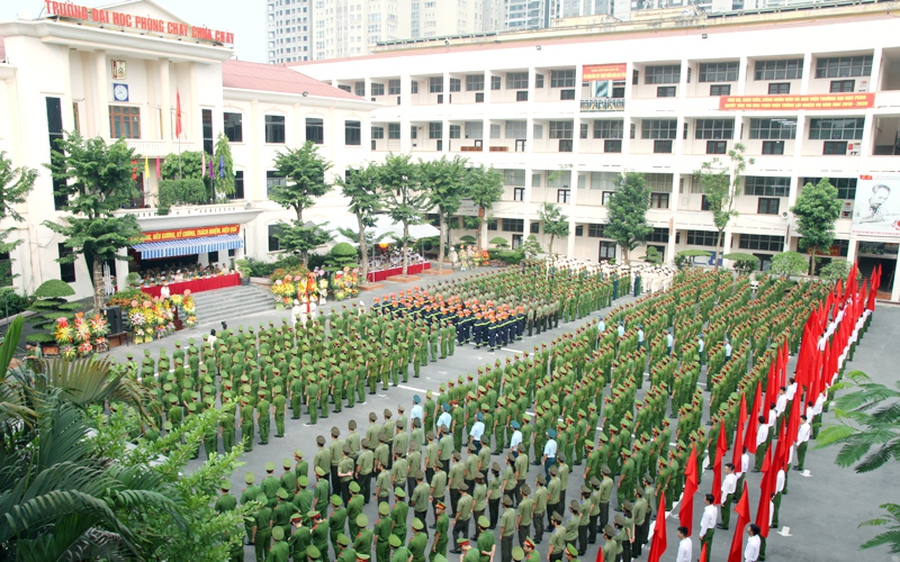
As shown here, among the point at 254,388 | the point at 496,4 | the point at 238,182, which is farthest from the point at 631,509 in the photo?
the point at 496,4

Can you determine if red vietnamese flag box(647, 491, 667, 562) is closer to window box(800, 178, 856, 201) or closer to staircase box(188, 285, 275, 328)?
staircase box(188, 285, 275, 328)

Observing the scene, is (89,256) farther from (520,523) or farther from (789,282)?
(789,282)

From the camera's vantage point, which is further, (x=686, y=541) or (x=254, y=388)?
(x=254, y=388)

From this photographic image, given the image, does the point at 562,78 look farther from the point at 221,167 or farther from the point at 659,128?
the point at 221,167

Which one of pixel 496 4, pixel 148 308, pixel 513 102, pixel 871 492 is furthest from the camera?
pixel 496 4

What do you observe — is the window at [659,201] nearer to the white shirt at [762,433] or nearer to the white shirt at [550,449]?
the white shirt at [762,433]

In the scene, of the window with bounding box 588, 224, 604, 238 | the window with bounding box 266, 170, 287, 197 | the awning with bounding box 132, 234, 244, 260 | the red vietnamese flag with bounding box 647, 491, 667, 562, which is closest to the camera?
the red vietnamese flag with bounding box 647, 491, 667, 562

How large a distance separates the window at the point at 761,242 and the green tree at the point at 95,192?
24.8 metres

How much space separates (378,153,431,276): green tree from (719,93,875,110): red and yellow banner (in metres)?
13.5

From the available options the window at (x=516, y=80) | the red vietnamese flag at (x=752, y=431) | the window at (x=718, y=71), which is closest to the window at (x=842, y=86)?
the window at (x=718, y=71)

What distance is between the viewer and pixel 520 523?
927 cm

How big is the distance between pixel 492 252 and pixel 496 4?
85077 mm

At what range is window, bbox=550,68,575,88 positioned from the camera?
113 ft

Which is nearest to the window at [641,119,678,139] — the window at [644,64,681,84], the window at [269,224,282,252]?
the window at [644,64,681,84]
